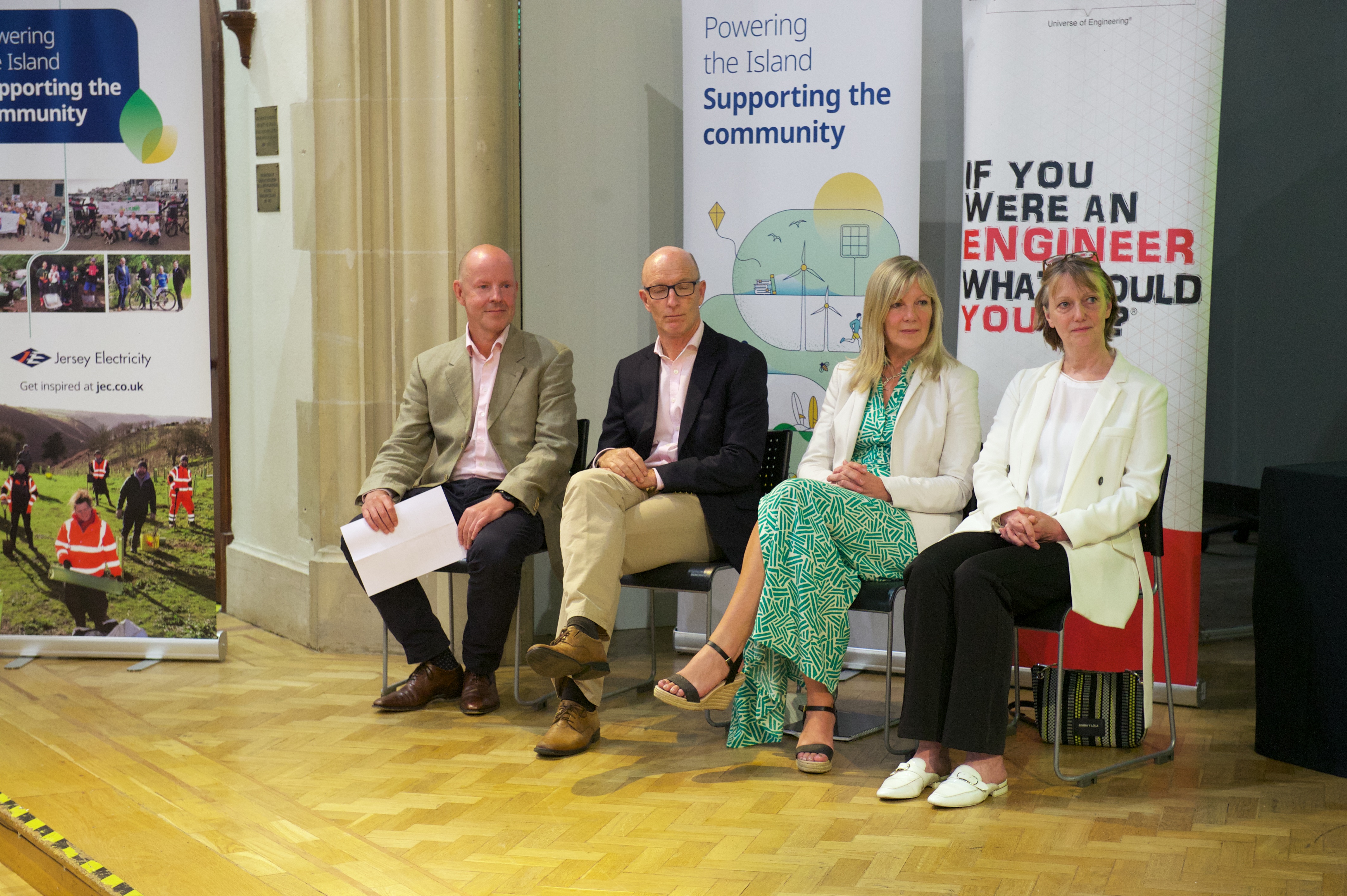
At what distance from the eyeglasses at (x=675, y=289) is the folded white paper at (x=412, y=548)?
916 millimetres

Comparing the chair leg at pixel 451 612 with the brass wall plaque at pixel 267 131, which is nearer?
the chair leg at pixel 451 612

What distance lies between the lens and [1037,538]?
3.45 metres

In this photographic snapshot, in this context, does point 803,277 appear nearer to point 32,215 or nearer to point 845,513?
point 845,513

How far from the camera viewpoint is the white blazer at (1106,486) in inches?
134

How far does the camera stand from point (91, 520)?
4.62 m

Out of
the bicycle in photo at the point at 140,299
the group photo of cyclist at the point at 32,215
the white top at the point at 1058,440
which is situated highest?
the group photo of cyclist at the point at 32,215

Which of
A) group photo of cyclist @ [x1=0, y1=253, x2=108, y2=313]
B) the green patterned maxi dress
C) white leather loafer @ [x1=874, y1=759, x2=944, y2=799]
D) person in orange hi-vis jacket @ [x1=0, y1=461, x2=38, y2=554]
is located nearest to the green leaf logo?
group photo of cyclist @ [x1=0, y1=253, x2=108, y2=313]

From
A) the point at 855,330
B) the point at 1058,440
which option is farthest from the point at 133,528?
the point at 1058,440

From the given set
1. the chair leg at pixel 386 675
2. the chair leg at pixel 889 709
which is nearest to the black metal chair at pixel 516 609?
the chair leg at pixel 386 675

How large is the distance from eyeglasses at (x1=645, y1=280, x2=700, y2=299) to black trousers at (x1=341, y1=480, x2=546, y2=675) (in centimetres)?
79

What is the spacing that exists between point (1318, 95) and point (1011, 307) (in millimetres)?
2053

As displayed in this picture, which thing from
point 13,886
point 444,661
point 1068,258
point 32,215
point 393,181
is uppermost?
point 393,181

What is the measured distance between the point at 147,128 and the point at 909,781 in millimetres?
3251

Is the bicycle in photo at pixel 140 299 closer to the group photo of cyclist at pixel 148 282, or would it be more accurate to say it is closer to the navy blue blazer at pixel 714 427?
the group photo of cyclist at pixel 148 282
